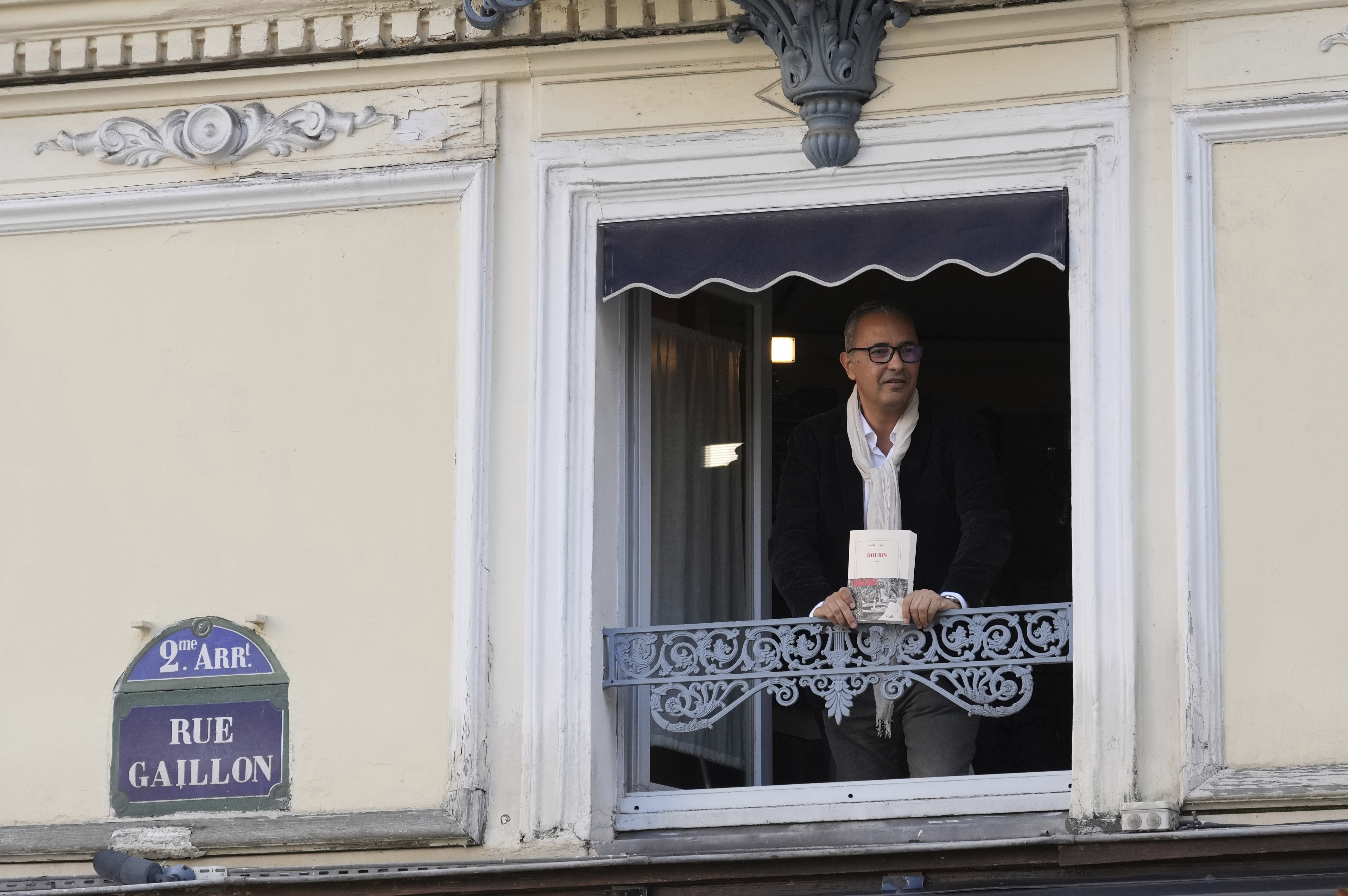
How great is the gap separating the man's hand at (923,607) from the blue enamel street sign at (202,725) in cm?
186

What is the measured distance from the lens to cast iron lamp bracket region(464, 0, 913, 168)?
6070mm

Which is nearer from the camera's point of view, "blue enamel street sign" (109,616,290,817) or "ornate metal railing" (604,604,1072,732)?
"ornate metal railing" (604,604,1072,732)

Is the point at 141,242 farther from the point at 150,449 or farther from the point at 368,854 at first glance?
the point at 368,854

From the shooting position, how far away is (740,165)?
6.21m

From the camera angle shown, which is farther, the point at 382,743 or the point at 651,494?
the point at 651,494

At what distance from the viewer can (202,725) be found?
20.6ft

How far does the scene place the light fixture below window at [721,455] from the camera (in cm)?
699

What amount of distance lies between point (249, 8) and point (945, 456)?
258 centimetres

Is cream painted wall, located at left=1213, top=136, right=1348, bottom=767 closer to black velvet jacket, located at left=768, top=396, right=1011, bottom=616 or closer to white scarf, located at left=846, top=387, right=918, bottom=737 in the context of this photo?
black velvet jacket, located at left=768, top=396, right=1011, bottom=616

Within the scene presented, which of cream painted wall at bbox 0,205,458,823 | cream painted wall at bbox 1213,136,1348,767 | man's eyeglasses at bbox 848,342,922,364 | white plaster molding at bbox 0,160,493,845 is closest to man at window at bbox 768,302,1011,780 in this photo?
man's eyeglasses at bbox 848,342,922,364

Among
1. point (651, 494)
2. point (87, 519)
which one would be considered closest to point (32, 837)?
point (87, 519)

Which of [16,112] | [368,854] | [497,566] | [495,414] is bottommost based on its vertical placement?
[368,854]

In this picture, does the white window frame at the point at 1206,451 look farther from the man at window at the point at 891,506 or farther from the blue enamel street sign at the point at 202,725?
the blue enamel street sign at the point at 202,725

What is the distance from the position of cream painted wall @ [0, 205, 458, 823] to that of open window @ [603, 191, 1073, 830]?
635 mm
